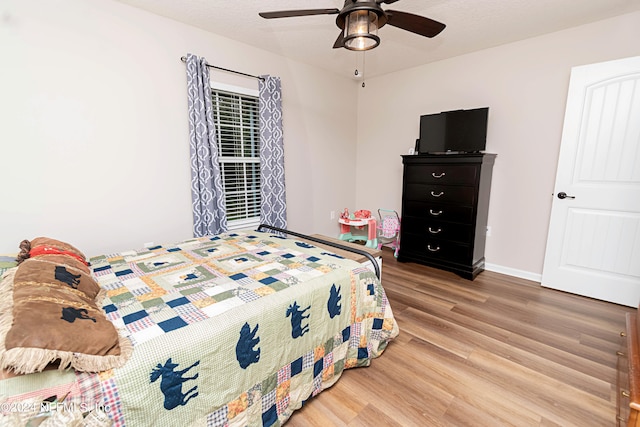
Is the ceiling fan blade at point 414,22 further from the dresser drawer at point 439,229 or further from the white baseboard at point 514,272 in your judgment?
the white baseboard at point 514,272

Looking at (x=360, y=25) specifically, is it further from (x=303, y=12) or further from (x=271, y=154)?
(x=271, y=154)

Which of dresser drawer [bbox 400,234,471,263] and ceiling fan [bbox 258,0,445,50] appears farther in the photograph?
dresser drawer [bbox 400,234,471,263]

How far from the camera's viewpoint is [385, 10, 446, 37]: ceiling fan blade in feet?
5.39

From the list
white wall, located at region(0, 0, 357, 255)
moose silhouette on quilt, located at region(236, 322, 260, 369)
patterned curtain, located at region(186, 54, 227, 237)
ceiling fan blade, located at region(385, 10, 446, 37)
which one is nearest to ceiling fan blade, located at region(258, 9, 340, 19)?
ceiling fan blade, located at region(385, 10, 446, 37)

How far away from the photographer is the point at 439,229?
11.0 feet

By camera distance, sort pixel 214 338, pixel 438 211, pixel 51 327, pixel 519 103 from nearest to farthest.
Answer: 1. pixel 51 327
2. pixel 214 338
3. pixel 519 103
4. pixel 438 211

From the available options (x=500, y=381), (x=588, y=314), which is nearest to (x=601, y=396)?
(x=500, y=381)

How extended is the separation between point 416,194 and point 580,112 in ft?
5.41

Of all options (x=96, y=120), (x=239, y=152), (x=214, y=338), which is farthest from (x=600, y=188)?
(x=96, y=120)

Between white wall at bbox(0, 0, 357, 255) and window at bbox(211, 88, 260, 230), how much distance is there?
0.23m

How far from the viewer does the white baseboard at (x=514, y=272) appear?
3134mm

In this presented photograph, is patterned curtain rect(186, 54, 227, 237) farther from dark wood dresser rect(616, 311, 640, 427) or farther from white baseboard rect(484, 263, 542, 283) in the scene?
white baseboard rect(484, 263, 542, 283)

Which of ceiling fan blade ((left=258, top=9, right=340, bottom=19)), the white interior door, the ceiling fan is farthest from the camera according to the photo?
the white interior door

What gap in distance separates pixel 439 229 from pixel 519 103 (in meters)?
1.57
